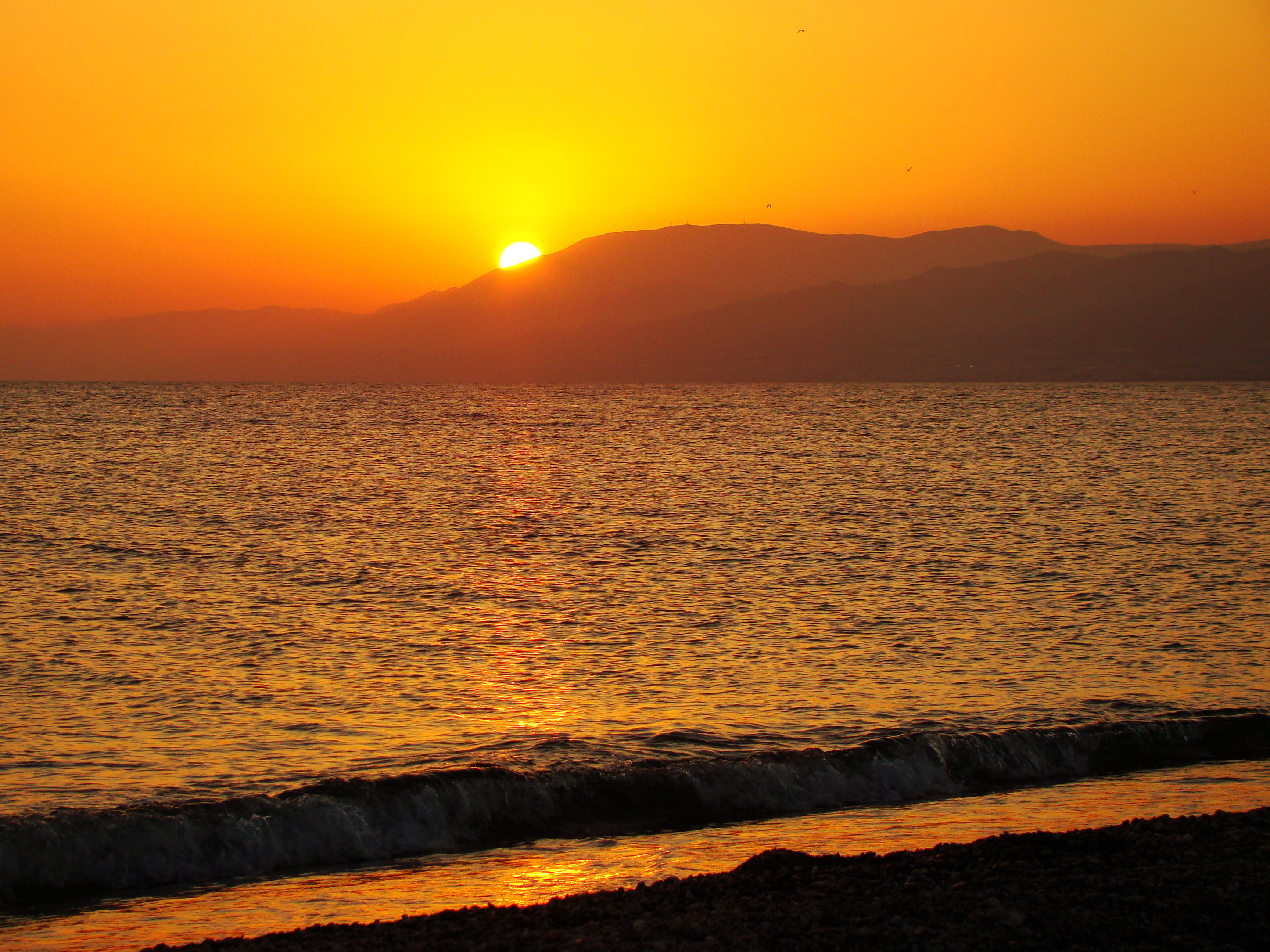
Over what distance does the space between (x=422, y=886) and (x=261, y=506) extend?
104 feet

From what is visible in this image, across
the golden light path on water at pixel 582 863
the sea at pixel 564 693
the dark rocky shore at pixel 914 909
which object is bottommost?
the golden light path on water at pixel 582 863

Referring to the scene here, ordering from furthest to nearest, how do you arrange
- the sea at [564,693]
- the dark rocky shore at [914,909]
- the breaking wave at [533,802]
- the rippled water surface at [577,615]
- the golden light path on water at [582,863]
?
the rippled water surface at [577,615] < the sea at [564,693] < the breaking wave at [533,802] < the golden light path on water at [582,863] < the dark rocky shore at [914,909]

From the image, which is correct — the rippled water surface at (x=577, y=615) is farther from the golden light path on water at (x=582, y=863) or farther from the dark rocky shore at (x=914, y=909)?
the dark rocky shore at (x=914, y=909)

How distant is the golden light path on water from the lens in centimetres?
942

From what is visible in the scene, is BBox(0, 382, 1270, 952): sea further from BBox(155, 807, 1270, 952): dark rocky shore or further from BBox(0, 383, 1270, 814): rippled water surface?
BBox(155, 807, 1270, 952): dark rocky shore

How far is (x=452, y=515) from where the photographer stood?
38.7 meters

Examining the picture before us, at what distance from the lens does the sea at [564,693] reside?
35.9ft

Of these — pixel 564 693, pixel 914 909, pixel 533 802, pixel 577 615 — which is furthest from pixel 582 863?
pixel 577 615

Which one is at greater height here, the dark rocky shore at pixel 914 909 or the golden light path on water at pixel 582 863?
the dark rocky shore at pixel 914 909

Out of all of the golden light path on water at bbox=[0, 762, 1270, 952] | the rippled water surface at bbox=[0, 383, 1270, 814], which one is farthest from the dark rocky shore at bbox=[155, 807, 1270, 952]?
the rippled water surface at bbox=[0, 383, 1270, 814]

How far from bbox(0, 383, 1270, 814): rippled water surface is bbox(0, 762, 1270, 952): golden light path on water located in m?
1.64

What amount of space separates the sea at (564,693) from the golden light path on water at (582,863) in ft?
0.17

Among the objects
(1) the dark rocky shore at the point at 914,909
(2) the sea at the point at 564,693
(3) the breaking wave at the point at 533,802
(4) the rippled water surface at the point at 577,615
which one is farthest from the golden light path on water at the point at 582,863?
(4) the rippled water surface at the point at 577,615

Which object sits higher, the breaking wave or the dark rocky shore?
the dark rocky shore
